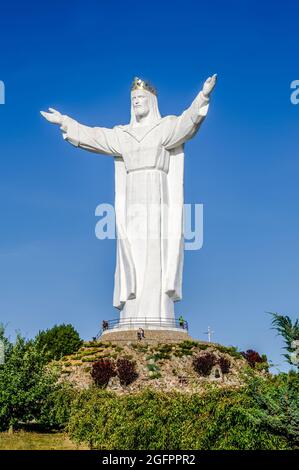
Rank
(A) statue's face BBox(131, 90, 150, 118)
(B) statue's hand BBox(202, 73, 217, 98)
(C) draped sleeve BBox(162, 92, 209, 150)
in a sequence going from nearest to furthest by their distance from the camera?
1. (B) statue's hand BBox(202, 73, 217, 98)
2. (C) draped sleeve BBox(162, 92, 209, 150)
3. (A) statue's face BBox(131, 90, 150, 118)

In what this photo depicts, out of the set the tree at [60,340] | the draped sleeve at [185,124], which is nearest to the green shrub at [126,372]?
the tree at [60,340]

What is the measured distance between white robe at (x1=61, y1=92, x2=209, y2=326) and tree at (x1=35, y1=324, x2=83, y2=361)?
9.01 feet

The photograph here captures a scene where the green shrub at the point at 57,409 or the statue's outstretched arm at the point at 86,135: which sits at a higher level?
the statue's outstretched arm at the point at 86,135

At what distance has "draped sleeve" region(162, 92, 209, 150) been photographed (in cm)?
2745

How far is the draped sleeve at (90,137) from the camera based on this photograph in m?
30.6

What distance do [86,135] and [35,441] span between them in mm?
18177

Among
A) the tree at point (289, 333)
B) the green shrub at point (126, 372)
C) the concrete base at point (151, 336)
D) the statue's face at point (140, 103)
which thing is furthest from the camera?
the statue's face at point (140, 103)

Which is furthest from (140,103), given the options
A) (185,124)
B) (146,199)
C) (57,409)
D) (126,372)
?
(57,409)

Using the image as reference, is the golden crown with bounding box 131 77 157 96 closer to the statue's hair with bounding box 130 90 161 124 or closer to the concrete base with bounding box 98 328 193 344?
the statue's hair with bounding box 130 90 161 124

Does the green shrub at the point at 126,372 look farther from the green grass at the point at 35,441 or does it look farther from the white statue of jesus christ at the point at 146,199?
the green grass at the point at 35,441

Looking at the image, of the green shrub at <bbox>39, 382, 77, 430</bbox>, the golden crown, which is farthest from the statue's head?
the green shrub at <bbox>39, 382, 77, 430</bbox>

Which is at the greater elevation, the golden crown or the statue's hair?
the golden crown

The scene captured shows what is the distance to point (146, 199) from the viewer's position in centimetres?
2994

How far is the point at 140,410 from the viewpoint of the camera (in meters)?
12.4
